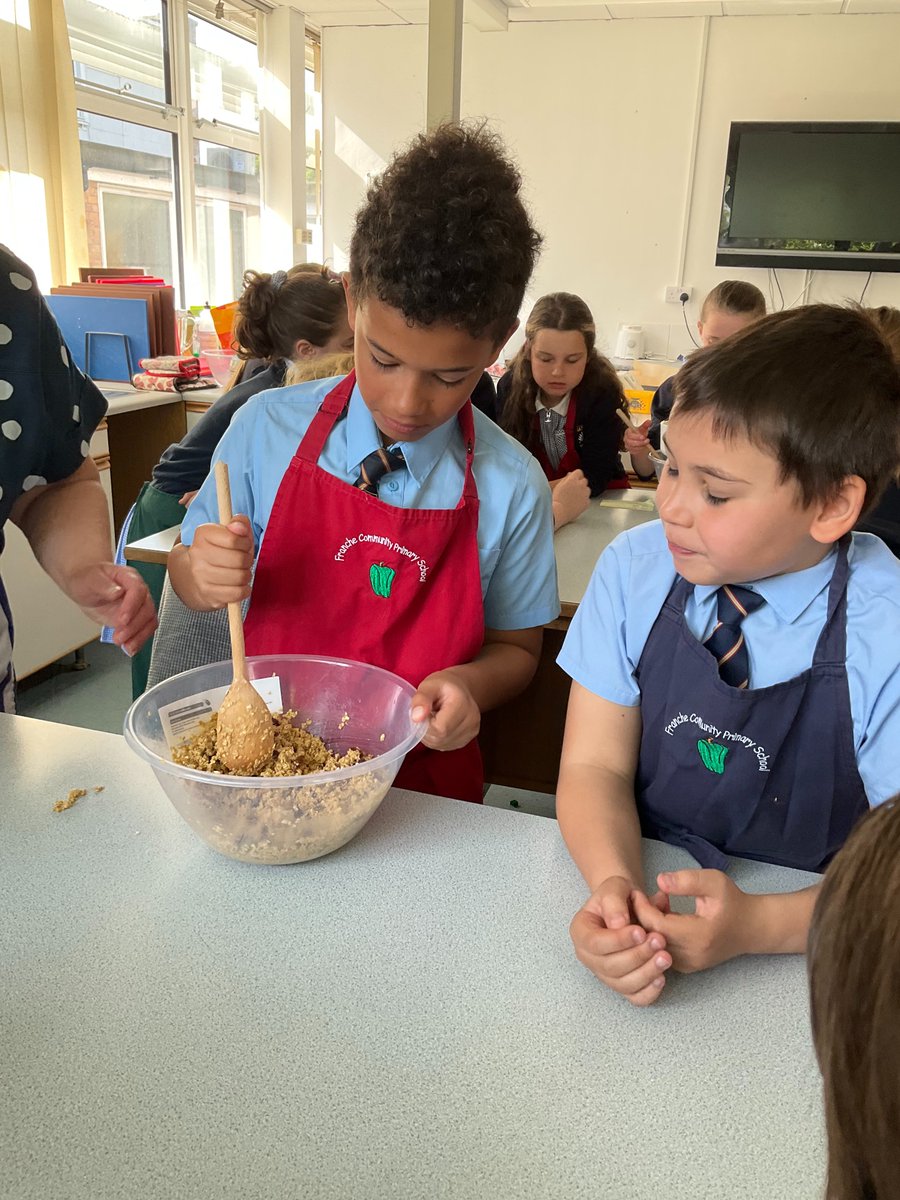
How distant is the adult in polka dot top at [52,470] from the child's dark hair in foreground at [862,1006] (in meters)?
0.83

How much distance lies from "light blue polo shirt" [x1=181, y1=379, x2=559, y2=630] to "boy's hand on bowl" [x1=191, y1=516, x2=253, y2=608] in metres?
0.19

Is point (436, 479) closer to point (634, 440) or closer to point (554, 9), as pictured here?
point (634, 440)

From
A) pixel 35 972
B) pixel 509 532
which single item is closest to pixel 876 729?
pixel 509 532

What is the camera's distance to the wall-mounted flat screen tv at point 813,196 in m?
5.28

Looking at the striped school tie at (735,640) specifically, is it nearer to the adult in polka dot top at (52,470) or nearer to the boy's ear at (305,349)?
the adult in polka dot top at (52,470)

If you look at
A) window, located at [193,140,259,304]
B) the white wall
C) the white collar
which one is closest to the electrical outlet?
the white wall

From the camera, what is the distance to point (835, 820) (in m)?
0.95

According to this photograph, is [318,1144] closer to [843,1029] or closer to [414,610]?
[843,1029]

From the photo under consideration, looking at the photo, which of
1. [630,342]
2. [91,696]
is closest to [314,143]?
[630,342]

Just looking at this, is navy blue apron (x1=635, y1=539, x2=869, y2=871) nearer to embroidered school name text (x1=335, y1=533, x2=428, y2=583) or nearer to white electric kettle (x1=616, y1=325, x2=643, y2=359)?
embroidered school name text (x1=335, y1=533, x2=428, y2=583)

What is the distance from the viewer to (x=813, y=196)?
17.8 ft

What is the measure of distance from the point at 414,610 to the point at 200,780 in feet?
1.43

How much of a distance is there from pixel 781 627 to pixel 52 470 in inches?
32.8

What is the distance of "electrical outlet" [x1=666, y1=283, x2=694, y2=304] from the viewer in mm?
5754
